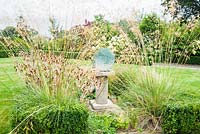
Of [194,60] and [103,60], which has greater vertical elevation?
[103,60]

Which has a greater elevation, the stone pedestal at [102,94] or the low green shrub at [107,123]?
the stone pedestal at [102,94]

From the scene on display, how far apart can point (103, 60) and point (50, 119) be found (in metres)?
1.82

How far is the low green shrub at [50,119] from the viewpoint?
346 cm

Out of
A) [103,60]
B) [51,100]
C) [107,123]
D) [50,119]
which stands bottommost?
[107,123]

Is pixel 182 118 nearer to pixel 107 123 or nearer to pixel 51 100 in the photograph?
pixel 107 123

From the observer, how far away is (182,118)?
4.12 meters

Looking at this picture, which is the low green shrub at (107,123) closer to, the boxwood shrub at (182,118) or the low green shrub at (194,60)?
the boxwood shrub at (182,118)

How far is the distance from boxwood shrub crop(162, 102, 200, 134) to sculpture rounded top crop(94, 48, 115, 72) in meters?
1.23

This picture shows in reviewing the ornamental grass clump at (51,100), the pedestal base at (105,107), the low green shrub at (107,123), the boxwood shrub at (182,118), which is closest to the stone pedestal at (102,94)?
the pedestal base at (105,107)

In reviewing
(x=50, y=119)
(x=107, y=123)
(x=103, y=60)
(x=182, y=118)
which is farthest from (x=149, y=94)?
(x=50, y=119)

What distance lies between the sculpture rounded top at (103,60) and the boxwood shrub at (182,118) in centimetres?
123

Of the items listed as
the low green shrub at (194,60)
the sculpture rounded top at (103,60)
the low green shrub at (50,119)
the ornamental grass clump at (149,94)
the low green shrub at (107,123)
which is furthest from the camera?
the low green shrub at (194,60)

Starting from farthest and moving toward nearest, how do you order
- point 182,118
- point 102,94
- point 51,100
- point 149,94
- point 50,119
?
point 102,94 → point 149,94 → point 182,118 → point 51,100 → point 50,119

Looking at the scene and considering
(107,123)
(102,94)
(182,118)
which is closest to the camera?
(182,118)
